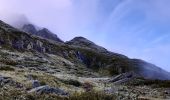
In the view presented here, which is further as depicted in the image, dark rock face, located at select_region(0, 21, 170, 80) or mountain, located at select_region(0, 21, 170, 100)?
dark rock face, located at select_region(0, 21, 170, 80)

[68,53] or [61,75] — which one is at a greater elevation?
[68,53]

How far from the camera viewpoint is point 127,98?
24031 mm

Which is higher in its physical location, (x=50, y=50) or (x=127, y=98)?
(x=50, y=50)

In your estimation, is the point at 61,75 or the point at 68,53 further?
the point at 68,53

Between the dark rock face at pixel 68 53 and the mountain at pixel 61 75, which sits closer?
the mountain at pixel 61 75

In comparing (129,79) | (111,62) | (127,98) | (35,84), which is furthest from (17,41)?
(127,98)

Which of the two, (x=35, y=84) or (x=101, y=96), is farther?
(x=35, y=84)

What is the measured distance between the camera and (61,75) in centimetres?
5588

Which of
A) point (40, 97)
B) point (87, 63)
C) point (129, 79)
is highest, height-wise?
point (87, 63)

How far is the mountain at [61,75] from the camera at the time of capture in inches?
979

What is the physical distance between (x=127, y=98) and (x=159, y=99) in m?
7.92

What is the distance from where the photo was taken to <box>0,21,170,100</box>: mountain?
979 inches

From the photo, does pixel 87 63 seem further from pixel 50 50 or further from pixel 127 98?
pixel 127 98

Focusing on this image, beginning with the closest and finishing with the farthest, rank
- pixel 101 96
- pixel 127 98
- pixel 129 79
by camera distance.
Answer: pixel 101 96 < pixel 127 98 < pixel 129 79
